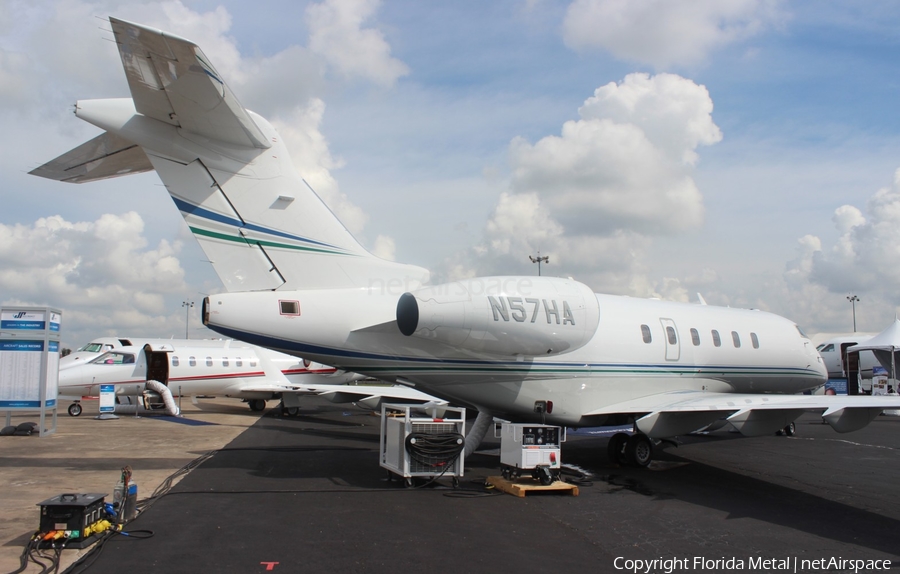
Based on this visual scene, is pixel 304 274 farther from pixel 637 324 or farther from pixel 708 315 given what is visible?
pixel 708 315

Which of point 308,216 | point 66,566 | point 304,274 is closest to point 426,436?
point 304,274

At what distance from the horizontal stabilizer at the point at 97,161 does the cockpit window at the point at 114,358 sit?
1637 cm

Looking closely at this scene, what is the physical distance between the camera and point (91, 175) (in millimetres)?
9398

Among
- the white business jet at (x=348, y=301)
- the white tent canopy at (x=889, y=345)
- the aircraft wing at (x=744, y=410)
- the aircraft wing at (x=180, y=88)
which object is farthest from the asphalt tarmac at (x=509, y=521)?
the white tent canopy at (x=889, y=345)

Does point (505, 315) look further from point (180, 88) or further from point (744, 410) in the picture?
point (180, 88)

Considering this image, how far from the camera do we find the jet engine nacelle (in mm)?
9492

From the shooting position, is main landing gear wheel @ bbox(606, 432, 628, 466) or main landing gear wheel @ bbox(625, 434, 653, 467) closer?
main landing gear wheel @ bbox(625, 434, 653, 467)

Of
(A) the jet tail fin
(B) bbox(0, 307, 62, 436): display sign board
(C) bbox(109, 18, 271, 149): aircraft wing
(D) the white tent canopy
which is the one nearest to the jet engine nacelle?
(A) the jet tail fin

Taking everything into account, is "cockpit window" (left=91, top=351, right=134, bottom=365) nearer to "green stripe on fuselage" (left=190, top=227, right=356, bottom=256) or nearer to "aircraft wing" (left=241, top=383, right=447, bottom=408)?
"aircraft wing" (left=241, top=383, right=447, bottom=408)

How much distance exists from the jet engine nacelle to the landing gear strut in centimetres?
254

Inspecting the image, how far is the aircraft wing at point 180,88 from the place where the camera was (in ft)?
22.1

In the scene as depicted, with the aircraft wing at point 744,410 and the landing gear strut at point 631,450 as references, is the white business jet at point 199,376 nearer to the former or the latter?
the landing gear strut at point 631,450

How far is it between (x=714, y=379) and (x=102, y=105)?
1220 centimetres

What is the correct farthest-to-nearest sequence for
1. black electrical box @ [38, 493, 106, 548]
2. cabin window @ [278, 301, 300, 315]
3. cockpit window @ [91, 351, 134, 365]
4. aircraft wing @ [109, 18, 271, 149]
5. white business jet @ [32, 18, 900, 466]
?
cockpit window @ [91, 351, 134, 365] → cabin window @ [278, 301, 300, 315] → white business jet @ [32, 18, 900, 466] → aircraft wing @ [109, 18, 271, 149] → black electrical box @ [38, 493, 106, 548]
